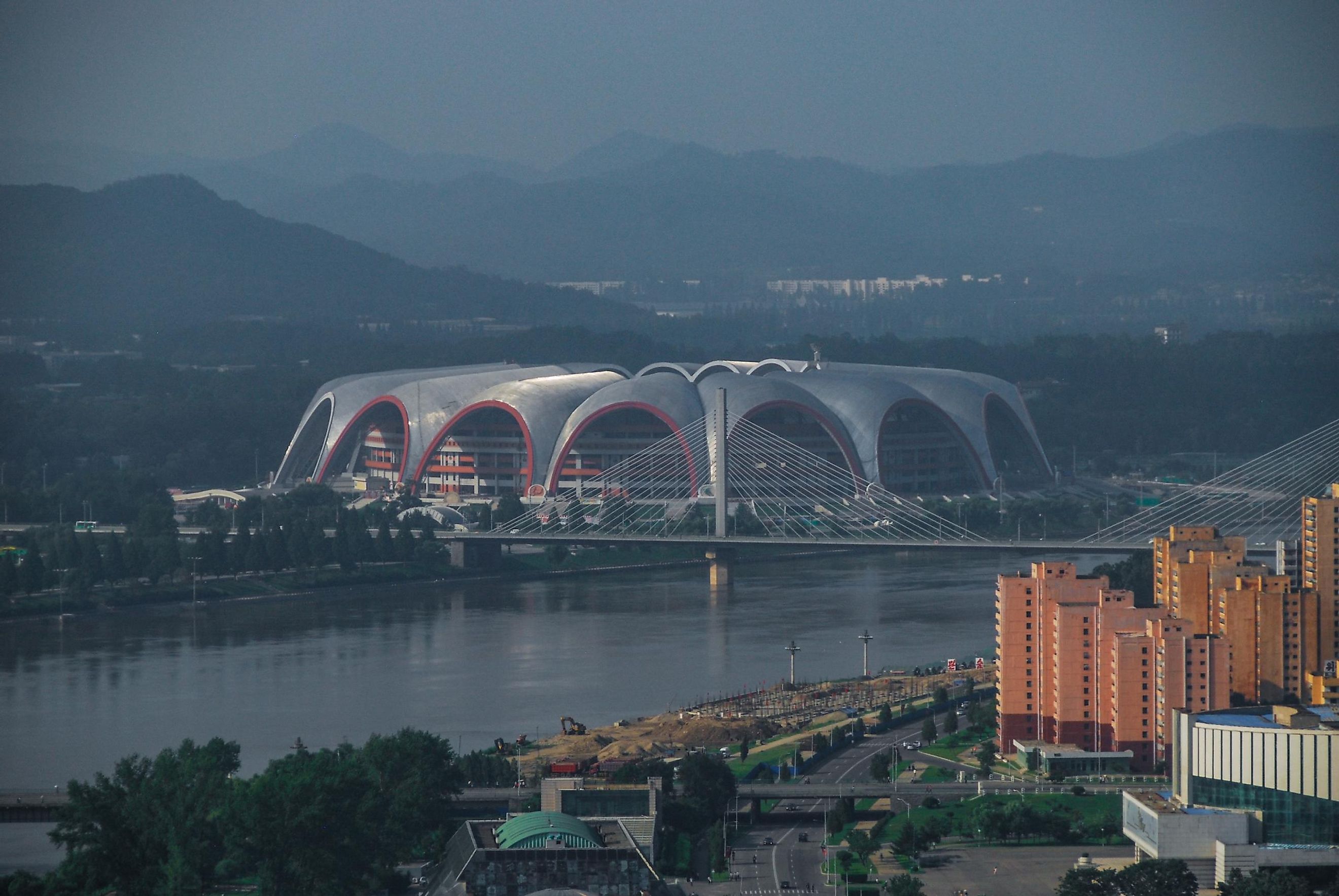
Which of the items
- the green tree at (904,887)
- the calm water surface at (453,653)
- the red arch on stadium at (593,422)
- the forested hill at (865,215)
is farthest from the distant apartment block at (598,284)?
the green tree at (904,887)

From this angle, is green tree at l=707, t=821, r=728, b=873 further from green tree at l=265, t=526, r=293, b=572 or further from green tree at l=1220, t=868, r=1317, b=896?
green tree at l=265, t=526, r=293, b=572

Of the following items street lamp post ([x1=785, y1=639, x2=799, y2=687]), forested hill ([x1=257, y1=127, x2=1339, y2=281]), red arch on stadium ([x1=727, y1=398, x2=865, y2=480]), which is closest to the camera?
street lamp post ([x1=785, y1=639, x2=799, y2=687])

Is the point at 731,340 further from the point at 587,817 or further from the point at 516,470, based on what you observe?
the point at 587,817

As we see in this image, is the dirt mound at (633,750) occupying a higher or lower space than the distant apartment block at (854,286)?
lower

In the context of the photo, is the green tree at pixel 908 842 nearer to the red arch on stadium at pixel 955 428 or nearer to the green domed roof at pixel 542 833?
the green domed roof at pixel 542 833

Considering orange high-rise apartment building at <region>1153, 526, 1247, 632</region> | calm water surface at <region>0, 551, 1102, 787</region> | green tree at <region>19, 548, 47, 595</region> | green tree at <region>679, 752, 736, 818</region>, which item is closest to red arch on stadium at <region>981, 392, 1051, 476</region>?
calm water surface at <region>0, 551, 1102, 787</region>

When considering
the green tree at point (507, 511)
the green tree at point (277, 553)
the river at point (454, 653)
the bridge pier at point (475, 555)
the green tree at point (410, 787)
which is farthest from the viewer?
the green tree at point (507, 511)
